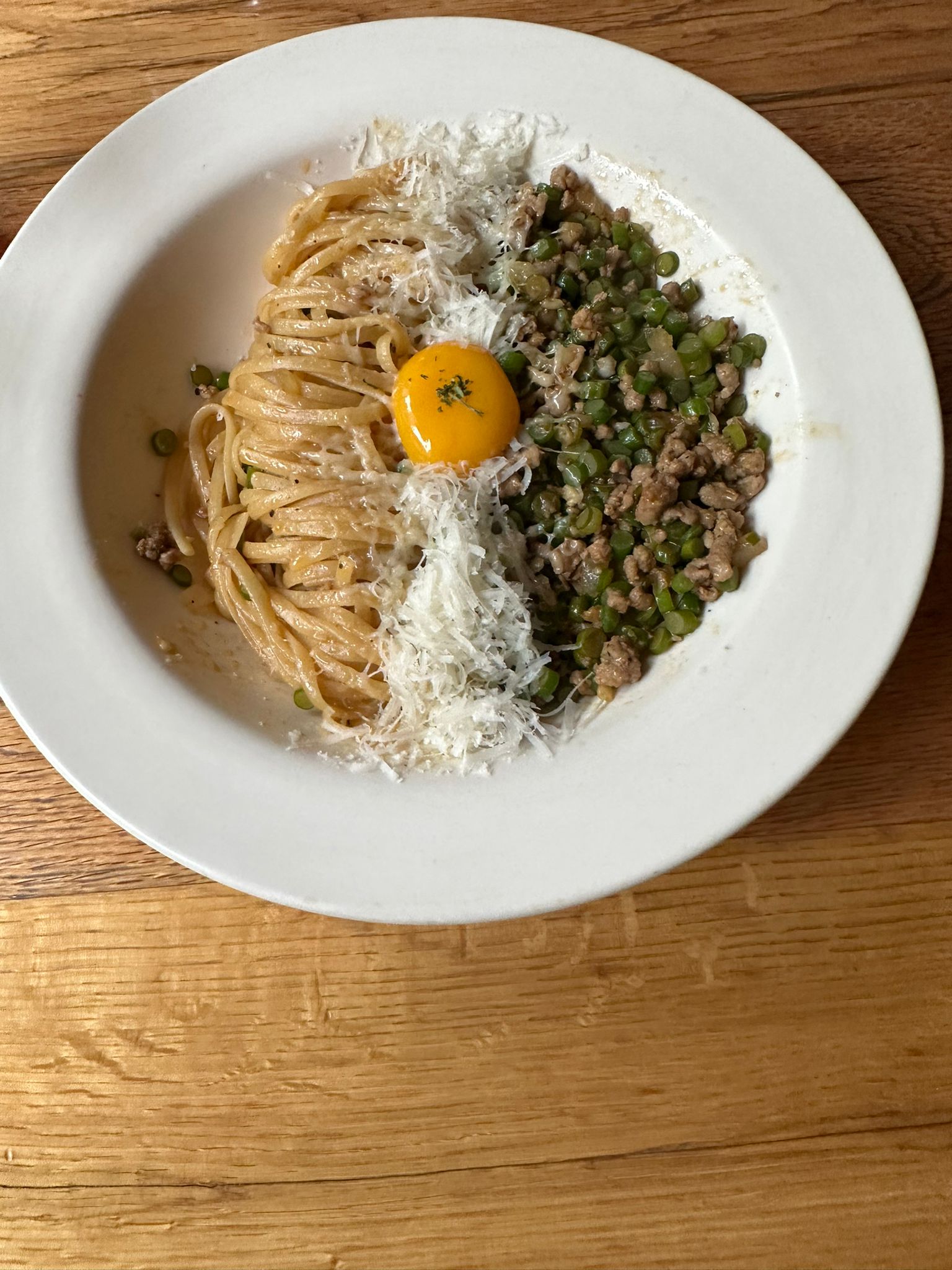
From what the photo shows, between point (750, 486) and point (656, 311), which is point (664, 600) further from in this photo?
point (656, 311)

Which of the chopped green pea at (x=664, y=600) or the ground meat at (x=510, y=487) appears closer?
the chopped green pea at (x=664, y=600)

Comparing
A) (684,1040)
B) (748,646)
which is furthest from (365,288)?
(684,1040)

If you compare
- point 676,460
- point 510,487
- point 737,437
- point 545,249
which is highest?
point 545,249

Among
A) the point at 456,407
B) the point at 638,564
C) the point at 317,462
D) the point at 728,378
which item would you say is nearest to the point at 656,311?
the point at 728,378

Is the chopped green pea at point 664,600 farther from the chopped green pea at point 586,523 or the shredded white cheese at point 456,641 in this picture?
the shredded white cheese at point 456,641

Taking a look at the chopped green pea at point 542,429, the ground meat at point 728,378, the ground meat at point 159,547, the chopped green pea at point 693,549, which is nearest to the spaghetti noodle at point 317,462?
the ground meat at point 159,547

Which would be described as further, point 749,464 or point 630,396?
point 630,396
